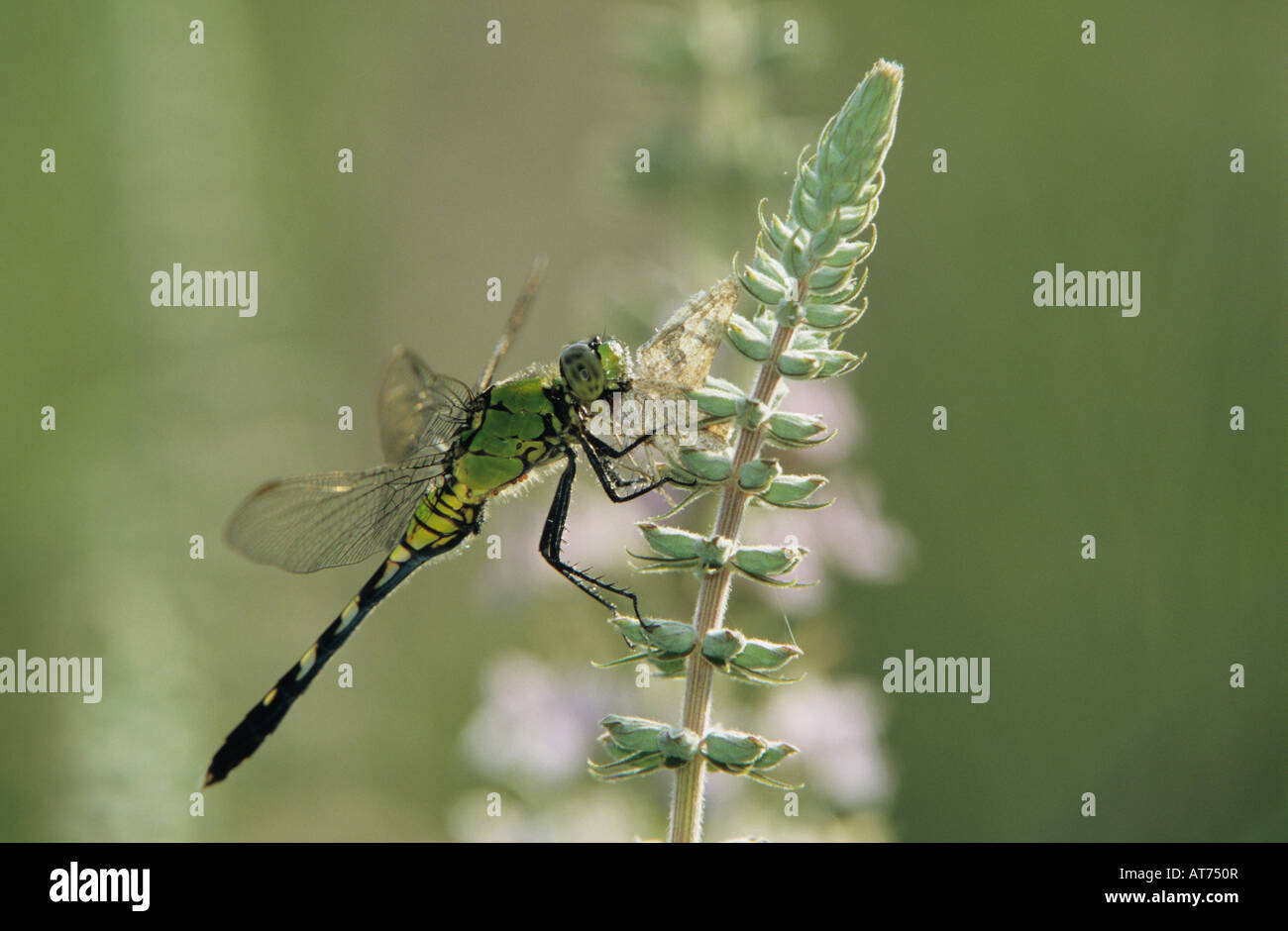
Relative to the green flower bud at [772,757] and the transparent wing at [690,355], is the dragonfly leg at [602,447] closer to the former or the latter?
the transparent wing at [690,355]

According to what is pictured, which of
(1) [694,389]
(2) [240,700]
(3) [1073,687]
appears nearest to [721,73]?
(1) [694,389]

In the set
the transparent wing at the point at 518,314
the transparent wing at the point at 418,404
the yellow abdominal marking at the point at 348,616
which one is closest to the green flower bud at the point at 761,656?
the transparent wing at the point at 518,314

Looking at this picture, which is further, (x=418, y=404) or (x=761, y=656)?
(x=418, y=404)

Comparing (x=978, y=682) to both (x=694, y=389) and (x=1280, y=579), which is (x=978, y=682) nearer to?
(x=1280, y=579)

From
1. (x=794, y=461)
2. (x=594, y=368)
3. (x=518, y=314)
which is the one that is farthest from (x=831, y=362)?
(x=794, y=461)

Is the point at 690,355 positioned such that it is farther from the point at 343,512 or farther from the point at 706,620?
the point at 343,512
